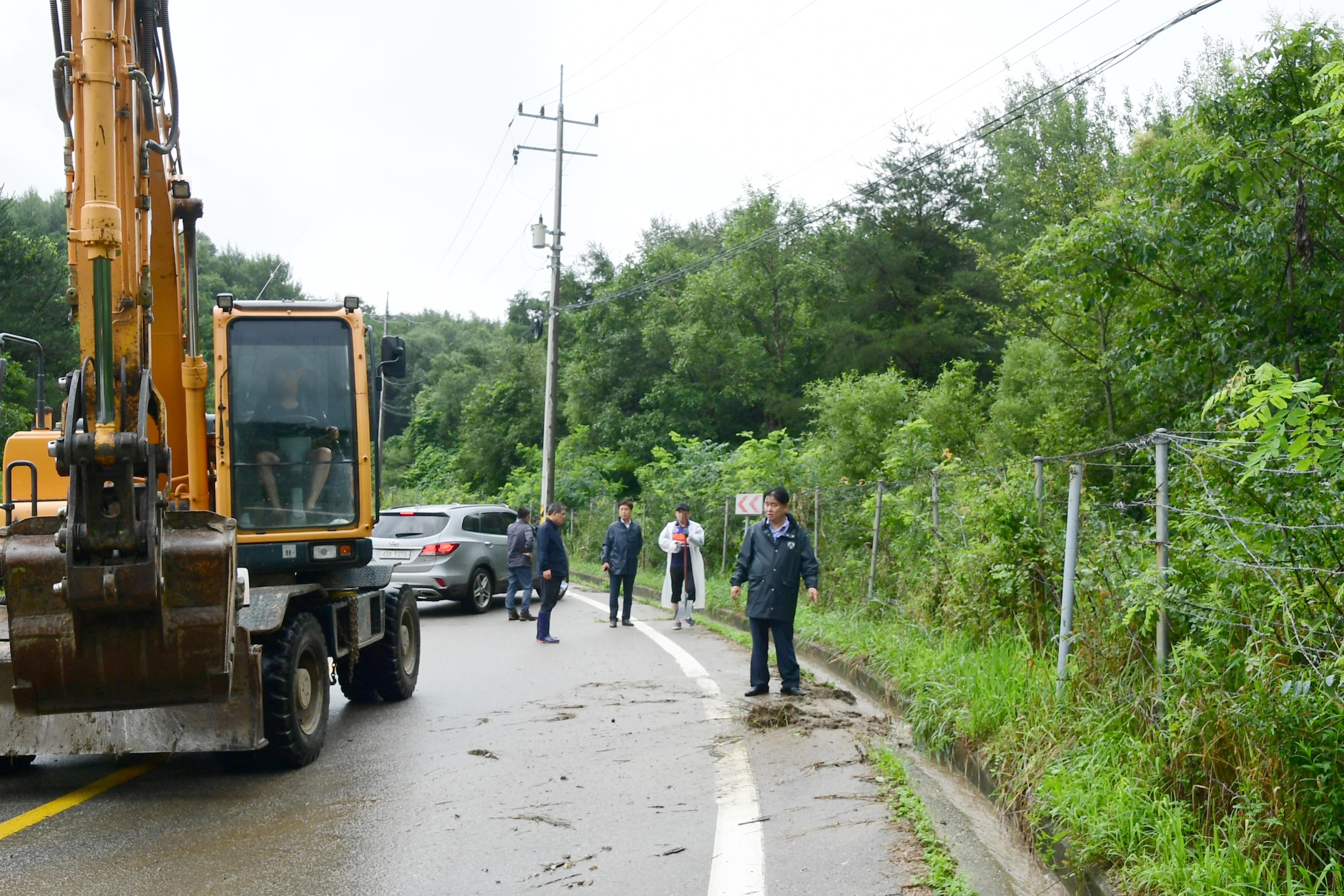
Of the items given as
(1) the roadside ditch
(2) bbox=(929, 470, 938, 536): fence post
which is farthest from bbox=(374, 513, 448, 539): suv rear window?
(1) the roadside ditch

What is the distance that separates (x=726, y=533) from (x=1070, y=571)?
47.7 ft

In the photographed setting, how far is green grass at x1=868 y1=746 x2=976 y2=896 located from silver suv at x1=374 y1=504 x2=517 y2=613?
35.9 feet

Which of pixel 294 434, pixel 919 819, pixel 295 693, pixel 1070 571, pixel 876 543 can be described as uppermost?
pixel 294 434

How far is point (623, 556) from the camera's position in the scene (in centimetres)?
1598

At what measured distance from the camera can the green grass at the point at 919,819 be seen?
483 cm

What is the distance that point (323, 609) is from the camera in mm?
8289

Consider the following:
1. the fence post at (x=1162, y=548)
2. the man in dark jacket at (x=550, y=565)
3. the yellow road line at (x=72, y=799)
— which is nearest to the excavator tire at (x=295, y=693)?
the yellow road line at (x=72, y=799)

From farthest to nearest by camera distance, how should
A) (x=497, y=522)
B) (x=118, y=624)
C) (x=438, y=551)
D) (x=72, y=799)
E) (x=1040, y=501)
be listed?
(x=497, y=522), (x=438, y=551), (x=1040, y=501), (x=72, y=799), (x=118, y=624)

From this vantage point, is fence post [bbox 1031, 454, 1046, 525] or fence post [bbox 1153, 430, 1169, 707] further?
fence post [bbox 1031, 454, 1046, 525]

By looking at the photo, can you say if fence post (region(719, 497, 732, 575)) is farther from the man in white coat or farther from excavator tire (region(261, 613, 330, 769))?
excavator tire (region(261, 613, 330, 769))

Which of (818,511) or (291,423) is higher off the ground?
(291,423)

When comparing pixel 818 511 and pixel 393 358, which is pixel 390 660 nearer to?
pixel 393 358

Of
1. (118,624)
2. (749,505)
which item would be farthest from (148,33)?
(749,505)

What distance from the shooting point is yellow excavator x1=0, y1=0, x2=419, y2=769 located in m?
5.11
